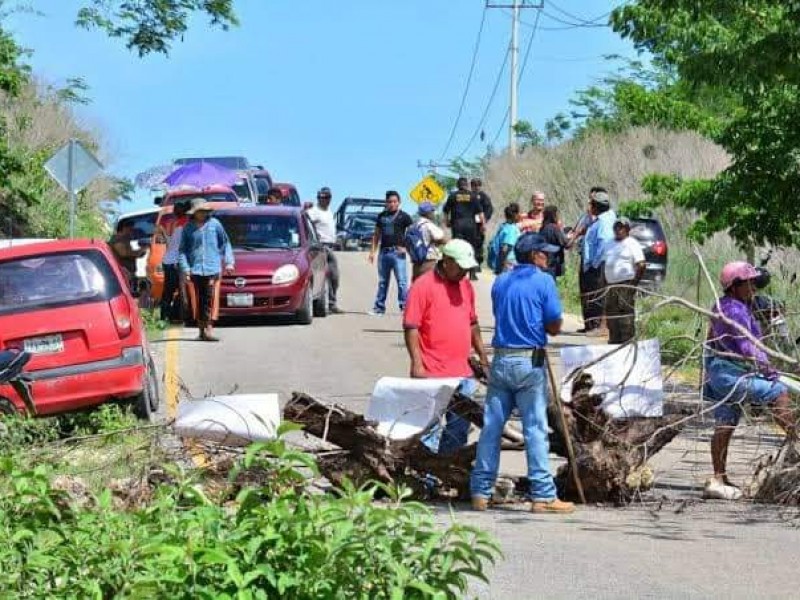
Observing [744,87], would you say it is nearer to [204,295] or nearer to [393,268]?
[204,295]

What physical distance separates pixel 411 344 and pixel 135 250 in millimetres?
15233

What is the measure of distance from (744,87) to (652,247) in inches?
459

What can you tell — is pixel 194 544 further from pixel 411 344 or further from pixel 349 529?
pixel 411 344

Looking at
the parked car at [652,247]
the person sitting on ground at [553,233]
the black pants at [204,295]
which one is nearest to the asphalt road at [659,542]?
the black pants at [204,295]

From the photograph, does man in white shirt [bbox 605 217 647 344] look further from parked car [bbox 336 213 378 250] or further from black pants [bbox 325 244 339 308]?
parked car [bbox 336 213 378 250]

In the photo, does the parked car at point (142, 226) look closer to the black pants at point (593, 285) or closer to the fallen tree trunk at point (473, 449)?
the black pants at point (593, 285)

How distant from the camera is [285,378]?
18.5 m

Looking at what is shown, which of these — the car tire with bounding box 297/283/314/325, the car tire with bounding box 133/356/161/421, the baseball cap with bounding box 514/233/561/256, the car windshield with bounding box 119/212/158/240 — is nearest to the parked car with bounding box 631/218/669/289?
the car tire with bounding box 297/283/314/325

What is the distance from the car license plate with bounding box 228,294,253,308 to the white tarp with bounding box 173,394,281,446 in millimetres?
12972

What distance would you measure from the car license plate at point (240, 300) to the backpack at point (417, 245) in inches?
118

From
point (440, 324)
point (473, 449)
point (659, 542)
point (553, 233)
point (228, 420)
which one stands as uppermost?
point (553, 233)

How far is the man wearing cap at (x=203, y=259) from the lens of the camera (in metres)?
21.9

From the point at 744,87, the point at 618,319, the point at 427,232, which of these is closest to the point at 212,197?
the point at 427,232

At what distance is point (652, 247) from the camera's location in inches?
1126
